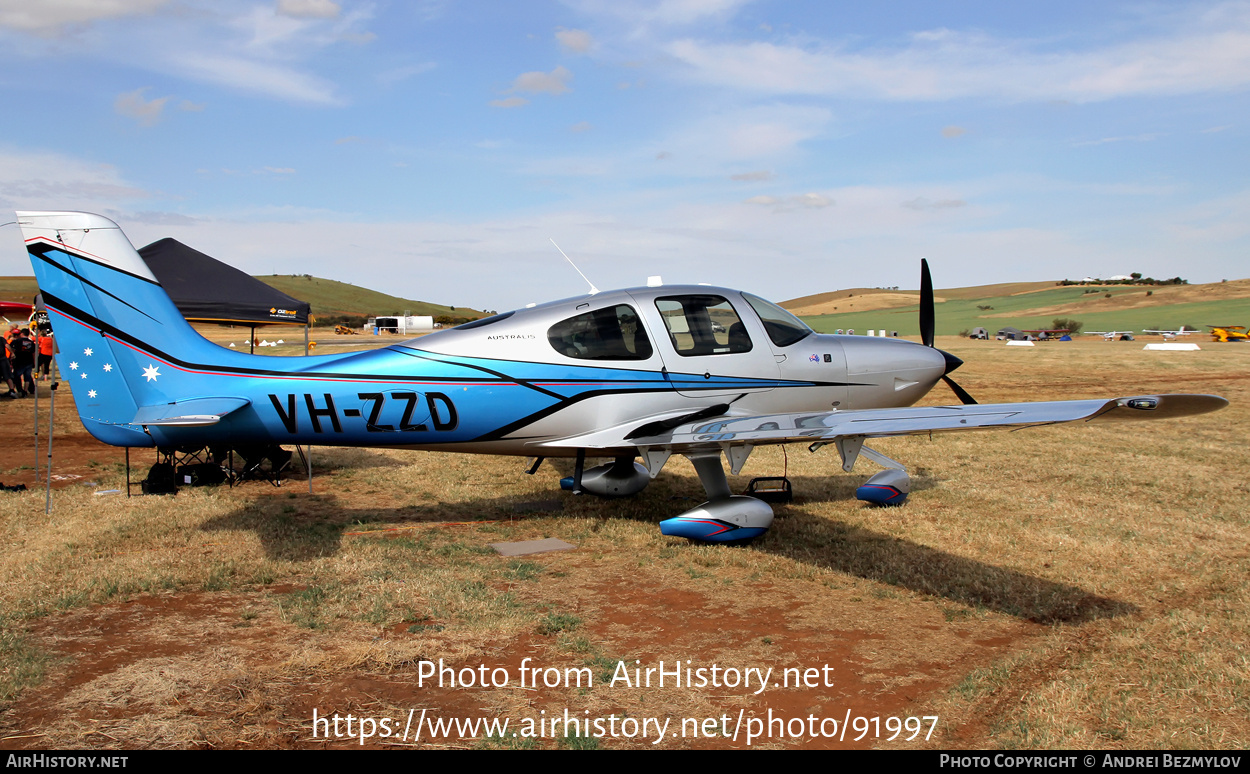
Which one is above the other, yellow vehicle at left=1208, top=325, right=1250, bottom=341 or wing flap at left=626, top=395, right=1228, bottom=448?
wing flap at left=626, top=395, right=1228, bottom=448

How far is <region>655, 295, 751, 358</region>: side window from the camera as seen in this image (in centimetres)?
822

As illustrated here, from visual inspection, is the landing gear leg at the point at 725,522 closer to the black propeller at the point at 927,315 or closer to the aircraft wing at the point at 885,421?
the aircraft wing at the point at 885,421

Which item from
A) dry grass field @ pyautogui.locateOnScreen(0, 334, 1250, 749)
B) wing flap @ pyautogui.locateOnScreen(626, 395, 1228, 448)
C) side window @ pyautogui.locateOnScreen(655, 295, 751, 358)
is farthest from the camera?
side window @ pyautogui.locateOnScreen(655, 295, 751, 358)

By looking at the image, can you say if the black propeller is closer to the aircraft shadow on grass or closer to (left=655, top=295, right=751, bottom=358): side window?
the aircraft shadow on grass

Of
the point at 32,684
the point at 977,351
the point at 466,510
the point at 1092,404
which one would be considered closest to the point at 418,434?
the point at 466,510

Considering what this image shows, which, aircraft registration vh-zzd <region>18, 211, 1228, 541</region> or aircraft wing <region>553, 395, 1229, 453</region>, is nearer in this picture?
aircraft wing <region>553, 395, 1229, 453</region>

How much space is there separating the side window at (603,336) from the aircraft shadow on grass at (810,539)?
210cm

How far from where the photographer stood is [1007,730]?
13.6ft

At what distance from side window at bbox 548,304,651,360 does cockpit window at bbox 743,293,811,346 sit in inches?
54.5

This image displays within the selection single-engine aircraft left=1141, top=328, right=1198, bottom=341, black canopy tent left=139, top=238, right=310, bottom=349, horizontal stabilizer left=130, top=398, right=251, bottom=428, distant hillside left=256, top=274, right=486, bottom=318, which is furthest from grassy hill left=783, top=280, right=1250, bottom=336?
distant hillside left=256, top=274, right=486, bottom=318

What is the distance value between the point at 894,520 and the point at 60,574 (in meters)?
8.13

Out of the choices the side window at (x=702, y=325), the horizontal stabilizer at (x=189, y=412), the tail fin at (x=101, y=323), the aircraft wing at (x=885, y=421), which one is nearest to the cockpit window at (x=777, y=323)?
the side window at (x=702, y=325)

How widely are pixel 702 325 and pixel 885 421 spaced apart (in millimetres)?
2349
